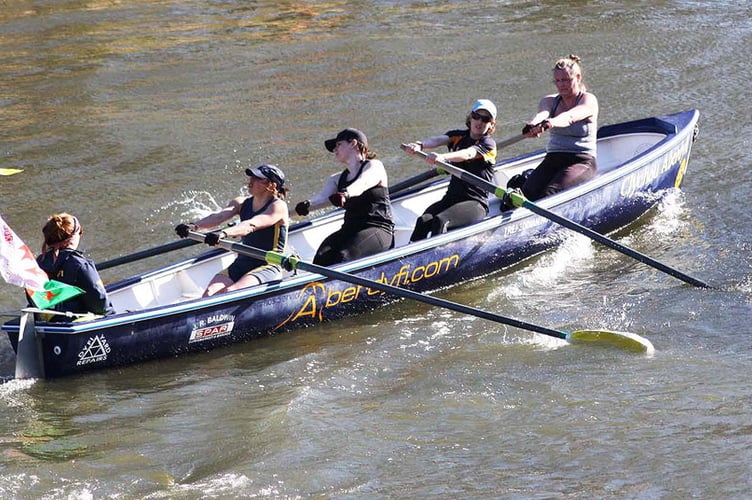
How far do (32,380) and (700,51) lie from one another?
13.9 metres

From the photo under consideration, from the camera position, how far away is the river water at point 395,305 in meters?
7.63

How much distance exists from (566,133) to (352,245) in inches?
117

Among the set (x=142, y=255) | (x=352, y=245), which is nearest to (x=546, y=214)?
(x=352, y=245)

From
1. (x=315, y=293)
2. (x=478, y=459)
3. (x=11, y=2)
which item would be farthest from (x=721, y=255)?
(x=11, y=2)

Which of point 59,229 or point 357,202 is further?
point 357,202

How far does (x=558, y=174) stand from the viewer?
12.1 meters

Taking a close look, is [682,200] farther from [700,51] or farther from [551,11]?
[551,11]

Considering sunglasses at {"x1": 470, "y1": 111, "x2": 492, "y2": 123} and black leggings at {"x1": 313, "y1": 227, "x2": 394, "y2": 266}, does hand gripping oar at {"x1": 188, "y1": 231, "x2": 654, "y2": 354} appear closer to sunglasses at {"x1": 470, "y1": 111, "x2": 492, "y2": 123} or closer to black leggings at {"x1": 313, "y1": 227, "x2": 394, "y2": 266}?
black leggings at {"x1": 313, "y1": 227, "x2": 394, "y2": 266}

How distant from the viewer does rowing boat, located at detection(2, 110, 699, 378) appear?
9266 millimetres

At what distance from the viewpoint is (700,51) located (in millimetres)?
→ 19281

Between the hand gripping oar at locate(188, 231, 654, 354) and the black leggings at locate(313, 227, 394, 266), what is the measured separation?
670 millimetres

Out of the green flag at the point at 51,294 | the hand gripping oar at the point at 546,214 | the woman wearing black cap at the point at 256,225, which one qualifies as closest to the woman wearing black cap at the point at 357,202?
the woman wearing black cap at the point at 256,225

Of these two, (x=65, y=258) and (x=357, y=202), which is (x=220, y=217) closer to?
(x=357, y=202)

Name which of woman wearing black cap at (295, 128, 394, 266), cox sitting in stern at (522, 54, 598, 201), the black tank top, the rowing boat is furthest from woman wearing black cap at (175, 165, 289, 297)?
cox sitting in stern at (522, 54, 598, 201)
